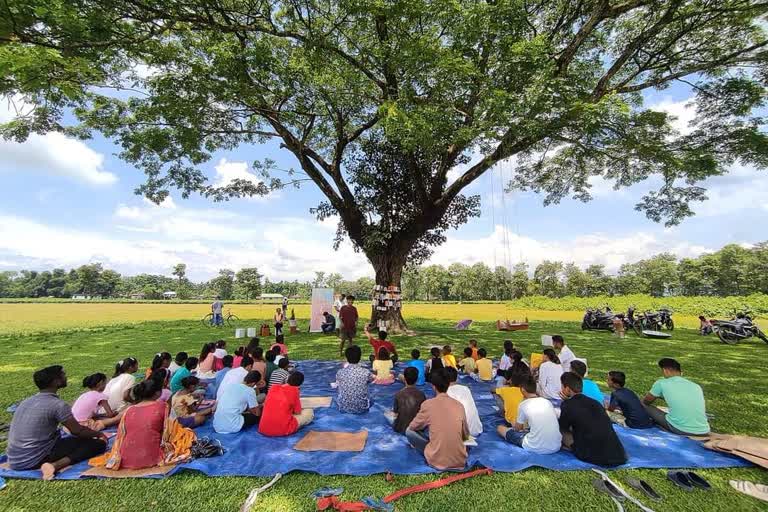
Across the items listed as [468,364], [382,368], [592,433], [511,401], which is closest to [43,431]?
[382,368]

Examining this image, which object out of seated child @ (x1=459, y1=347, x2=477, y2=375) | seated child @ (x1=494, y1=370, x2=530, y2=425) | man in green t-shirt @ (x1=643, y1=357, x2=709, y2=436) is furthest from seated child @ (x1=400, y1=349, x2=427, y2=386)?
man in green t-shirt @ (x1=643, y1=357, x2=709, y2=436)

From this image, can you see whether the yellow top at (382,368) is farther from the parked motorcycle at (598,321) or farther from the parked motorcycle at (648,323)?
the parked motorcycle at (648,323)

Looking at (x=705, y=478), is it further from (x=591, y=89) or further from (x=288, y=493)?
(x=591, y=89)

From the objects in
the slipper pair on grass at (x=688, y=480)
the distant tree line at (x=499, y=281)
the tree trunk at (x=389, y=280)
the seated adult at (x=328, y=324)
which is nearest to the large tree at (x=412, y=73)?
the tree trunk at (x=389, y=280)

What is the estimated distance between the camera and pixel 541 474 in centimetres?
402

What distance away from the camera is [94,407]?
16.9ft

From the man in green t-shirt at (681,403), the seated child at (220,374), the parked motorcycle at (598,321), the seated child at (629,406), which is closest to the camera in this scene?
the man in green t-shirt at (681,403)

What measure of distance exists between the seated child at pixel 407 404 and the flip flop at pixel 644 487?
8.37 ft

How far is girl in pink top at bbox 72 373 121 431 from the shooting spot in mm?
5062

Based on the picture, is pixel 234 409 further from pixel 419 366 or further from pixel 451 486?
pixel 419 366

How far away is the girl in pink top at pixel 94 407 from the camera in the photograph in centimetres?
506

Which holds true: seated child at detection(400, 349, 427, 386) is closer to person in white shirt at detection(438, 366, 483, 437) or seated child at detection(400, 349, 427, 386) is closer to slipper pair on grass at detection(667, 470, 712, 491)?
person in white shirt at detection(438, 366, 483, 437)

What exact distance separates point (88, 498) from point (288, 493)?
78.0 inches

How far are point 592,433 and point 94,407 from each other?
6.87 meters
